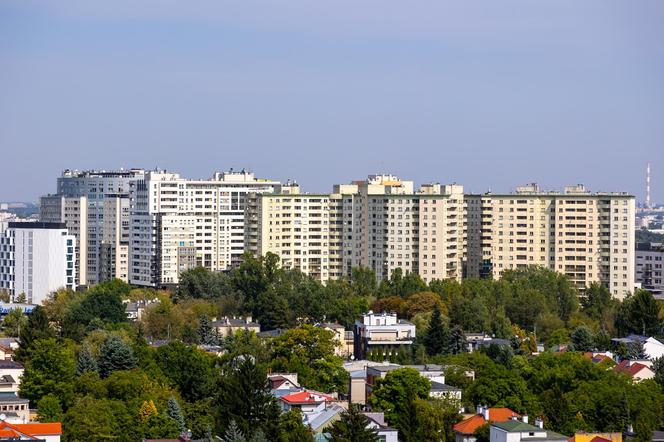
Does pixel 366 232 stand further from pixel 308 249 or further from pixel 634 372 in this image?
pixel 634 372

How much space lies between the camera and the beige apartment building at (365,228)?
185ft

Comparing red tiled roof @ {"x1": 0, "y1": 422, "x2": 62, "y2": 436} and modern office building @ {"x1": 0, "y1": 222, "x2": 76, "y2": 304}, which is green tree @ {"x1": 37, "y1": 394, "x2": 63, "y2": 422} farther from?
modern office building @ {"x1": 0, "y1": 222, "x2": 76, "y2": 304}

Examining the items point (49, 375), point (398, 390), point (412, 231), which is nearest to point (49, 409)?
point (49, 375)

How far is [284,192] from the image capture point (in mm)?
62031

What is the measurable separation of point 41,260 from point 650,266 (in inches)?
1001

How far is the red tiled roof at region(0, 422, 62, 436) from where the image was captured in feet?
87.6

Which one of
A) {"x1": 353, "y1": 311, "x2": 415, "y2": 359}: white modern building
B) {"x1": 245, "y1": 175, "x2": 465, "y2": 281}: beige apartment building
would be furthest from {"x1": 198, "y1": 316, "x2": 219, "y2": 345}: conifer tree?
{"x1": 245, "y1": 175, "x2": 465, "y2": 281}: beige apartment building

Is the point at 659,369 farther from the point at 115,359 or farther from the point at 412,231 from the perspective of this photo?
the point at 412,231

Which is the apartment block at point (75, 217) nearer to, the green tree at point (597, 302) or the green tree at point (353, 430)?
the green tree at point (597, 302)

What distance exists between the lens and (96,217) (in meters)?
67.5

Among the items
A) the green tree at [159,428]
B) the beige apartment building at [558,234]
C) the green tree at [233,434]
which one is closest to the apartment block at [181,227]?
the beige apartment building at [558,234]

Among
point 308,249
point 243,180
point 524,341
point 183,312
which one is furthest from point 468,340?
point 243,180

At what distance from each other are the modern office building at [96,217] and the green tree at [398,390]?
114 feet

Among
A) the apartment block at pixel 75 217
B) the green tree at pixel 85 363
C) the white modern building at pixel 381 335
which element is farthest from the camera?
the apartment block at pixel 75 217
